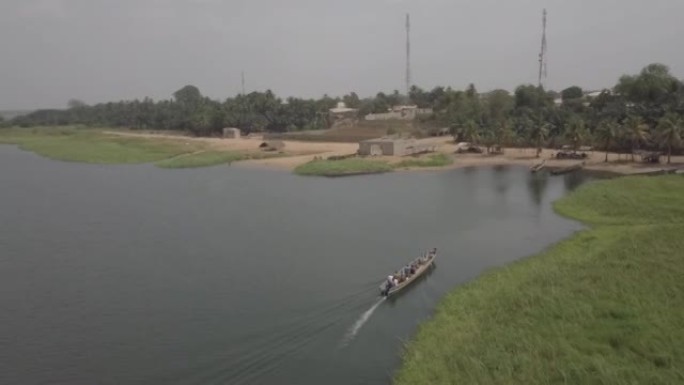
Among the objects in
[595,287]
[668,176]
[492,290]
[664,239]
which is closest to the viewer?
[595,287]

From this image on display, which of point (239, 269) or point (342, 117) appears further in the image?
point (342, 117)

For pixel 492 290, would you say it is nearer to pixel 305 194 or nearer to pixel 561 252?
pixel 561 252

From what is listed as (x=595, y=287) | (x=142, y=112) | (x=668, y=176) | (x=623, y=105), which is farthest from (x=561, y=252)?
(x=142, y=112)

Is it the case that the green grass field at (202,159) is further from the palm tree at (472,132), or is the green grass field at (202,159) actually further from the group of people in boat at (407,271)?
the group of people in boat at (407,271)

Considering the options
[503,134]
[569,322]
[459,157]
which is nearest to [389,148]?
[459,157]

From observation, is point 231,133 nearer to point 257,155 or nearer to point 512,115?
point 257,155

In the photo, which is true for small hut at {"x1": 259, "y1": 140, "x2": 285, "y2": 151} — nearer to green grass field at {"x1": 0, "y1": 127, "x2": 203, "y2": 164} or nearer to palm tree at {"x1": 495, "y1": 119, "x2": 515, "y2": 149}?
green grass field at {"x1": 0, "y1": 127, "x2": 203, "y2": 164}

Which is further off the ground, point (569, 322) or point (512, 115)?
point (512, 115)
